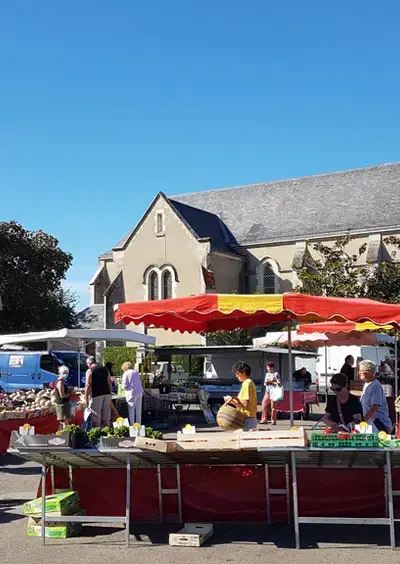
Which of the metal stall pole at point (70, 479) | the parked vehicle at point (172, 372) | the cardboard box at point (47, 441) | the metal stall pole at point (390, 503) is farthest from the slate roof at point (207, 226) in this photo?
the metal stall pole at point (390, 503)

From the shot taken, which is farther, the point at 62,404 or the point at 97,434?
the point at 62,404

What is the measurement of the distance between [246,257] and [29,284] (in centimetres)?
1416

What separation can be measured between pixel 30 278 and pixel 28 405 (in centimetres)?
3169

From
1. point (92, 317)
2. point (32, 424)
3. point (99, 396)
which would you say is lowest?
point (32, 424)

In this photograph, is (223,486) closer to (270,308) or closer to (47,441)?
(47,441)

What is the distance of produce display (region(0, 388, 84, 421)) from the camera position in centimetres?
1192

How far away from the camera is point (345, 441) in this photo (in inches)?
246

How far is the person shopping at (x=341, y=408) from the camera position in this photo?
7984mm

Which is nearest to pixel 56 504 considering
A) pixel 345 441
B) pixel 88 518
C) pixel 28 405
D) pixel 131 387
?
pixel 88 518

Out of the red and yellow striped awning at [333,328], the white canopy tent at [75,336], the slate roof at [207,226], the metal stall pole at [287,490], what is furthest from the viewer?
the slate roof at [207,226]

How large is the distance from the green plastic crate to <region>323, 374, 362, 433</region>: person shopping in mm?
1676

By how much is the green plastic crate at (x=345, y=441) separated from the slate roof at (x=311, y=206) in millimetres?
33587

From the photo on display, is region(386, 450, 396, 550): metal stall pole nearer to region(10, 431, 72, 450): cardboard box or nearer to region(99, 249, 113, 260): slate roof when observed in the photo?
region(10, 431, 72, 450): cardboard box

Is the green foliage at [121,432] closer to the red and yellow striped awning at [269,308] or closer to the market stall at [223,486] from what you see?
the market stall at [223,486]
